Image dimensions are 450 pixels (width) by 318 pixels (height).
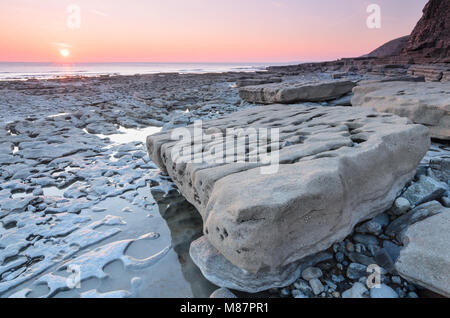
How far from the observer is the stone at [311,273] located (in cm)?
156

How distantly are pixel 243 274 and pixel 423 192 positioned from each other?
156cm

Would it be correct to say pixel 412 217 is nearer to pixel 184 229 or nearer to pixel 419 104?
pixel 184 229

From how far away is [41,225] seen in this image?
229cm

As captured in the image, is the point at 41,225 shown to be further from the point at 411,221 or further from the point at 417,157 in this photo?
the point at 417,157

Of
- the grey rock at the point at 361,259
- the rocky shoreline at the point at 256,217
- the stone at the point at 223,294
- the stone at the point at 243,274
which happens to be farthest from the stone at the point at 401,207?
the stone at the point at 223,294

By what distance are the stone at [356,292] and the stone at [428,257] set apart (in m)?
0.24

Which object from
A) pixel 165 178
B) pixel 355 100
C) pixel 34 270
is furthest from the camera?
pixel 355 100

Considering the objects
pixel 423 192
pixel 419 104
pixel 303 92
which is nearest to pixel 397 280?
pixel 423 192

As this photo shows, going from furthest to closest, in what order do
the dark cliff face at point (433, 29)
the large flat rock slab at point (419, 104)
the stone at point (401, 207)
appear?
the dark cliff face at point (433, 29) < the large flat rock slab at point (419, 104) < the stone at point (401, 207)

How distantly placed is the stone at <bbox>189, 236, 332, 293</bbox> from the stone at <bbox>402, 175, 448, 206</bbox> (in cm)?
89

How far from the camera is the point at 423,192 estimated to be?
6.73ft

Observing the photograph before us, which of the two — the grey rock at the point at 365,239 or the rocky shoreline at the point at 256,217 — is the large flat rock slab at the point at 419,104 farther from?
the grey rock at the point at 365,239
